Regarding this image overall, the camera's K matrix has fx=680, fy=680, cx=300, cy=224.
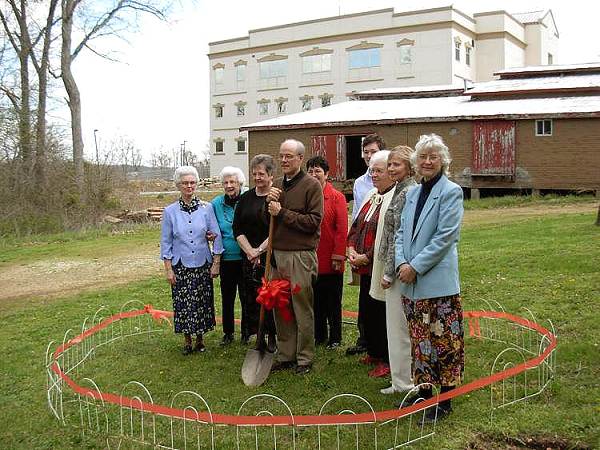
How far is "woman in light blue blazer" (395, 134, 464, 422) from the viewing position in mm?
4445

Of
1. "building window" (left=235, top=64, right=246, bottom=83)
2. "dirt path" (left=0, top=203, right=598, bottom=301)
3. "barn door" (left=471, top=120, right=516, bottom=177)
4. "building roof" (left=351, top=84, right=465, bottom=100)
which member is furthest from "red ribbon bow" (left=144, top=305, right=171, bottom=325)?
"building window" (left=235, top=64, right=246, bottom=83)

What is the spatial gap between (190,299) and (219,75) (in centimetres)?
4440

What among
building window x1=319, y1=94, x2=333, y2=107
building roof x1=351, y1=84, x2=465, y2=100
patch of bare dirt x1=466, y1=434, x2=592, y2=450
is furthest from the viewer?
building window x1=319, y1=94, x2=333, y2=107

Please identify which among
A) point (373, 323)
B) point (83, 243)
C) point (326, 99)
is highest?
point (326, 99)

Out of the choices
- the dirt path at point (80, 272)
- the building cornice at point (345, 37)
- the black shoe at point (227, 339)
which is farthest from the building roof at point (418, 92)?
the black shoe at point (227, 339)

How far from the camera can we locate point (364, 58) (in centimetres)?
4238

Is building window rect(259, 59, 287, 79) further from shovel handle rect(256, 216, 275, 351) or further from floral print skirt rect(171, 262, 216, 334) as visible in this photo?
shovel handle rect(256, 216, 275, 351)

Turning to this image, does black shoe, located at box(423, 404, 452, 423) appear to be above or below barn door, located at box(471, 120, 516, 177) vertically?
below

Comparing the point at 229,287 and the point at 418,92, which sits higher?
the point at 418,92

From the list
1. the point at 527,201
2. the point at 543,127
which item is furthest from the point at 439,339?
the point at 543,127

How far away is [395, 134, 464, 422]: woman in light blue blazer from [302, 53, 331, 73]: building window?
132 feet

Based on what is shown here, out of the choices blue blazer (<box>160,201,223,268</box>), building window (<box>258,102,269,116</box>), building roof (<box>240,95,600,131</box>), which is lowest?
blue blazer (<box>160,201,223,268</box>)

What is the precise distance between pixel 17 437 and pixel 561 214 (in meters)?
13.7

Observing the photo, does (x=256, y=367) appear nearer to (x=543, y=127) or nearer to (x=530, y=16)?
(x=543, y=127)
